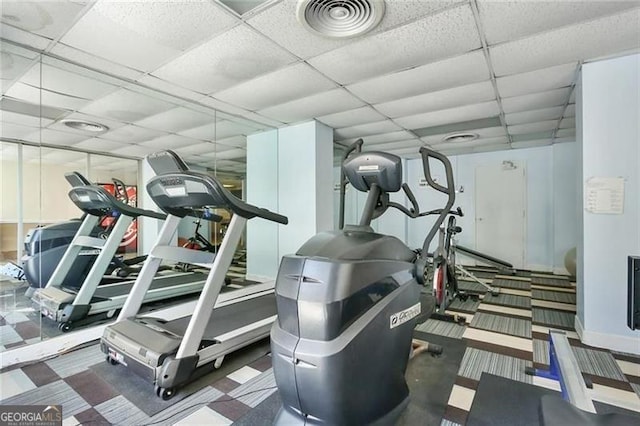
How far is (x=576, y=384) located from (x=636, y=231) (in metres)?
1.97

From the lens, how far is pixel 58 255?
10.9 ft

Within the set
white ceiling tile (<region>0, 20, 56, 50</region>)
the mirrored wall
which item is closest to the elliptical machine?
the mirrored wall

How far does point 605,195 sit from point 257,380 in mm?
3237

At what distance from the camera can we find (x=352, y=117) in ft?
14.0

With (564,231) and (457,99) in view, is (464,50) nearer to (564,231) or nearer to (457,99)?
(457,99)

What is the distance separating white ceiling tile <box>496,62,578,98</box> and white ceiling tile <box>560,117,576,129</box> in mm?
1509

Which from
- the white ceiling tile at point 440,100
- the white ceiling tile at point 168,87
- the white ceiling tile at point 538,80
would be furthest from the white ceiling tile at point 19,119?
the white ceiling tile at point 538,80

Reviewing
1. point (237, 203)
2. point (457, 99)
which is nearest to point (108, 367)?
point (237, 203)

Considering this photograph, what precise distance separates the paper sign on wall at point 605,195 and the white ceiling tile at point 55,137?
200 inches

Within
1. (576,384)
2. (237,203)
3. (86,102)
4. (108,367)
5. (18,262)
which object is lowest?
(108,367)

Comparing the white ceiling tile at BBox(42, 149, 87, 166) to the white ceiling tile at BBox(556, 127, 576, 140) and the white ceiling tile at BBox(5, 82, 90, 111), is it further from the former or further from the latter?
the white ceiling tile at BBox(556, 127, 576, 140)

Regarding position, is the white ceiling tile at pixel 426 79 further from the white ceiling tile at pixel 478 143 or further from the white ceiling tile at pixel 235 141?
the white ceiling tile at pixel 478 143

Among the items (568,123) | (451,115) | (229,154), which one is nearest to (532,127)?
(568,123)

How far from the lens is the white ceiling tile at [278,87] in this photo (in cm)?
291
